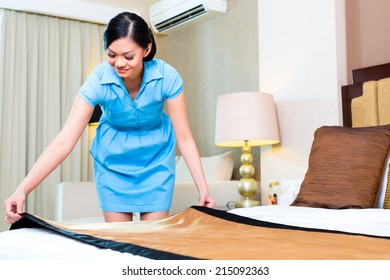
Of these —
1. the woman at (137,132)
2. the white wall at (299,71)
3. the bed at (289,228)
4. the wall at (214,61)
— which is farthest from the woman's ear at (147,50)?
the wall at (214,61)

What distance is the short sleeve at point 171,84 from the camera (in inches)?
77.5

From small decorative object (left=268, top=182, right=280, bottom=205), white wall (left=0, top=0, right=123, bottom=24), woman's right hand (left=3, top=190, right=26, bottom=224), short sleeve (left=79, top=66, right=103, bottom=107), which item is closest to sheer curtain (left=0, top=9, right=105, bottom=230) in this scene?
white wall (left=0, top=0, right=123, bottom=24)

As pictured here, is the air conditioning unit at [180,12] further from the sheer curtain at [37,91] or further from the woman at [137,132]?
the woman at [137,132]

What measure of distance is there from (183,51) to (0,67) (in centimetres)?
164

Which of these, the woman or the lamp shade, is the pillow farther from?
the woman

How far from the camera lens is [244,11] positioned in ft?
13.2

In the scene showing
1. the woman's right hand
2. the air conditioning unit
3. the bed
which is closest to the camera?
the bed

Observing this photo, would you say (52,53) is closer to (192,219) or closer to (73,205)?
(73,205)

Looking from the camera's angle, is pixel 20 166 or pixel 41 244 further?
pixel 20 166

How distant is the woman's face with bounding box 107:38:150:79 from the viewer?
1.83 metres

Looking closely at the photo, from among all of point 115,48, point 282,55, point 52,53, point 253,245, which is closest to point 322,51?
point 282,55

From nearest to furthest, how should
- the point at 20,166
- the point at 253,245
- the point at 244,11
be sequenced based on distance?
the point at 253,245
the point at 244,11
the point at 20,166

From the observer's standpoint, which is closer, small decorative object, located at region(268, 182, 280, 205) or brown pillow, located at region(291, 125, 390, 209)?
brown pillow, located at region(291, 125, 390, 209)

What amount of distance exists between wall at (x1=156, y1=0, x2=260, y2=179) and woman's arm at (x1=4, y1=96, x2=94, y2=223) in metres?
2.15
